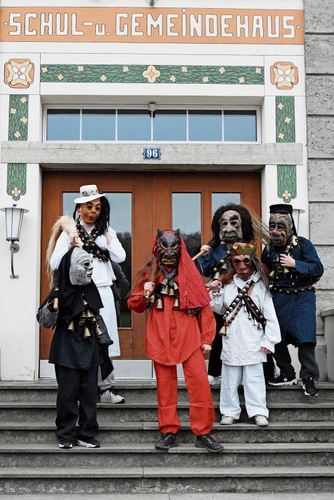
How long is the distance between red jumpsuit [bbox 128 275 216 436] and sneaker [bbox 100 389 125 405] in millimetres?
761

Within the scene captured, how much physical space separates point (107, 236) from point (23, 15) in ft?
10.6

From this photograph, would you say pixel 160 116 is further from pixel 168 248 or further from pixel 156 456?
pixel 156 456

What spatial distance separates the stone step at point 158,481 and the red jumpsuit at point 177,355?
373mm

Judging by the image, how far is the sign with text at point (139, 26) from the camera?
26.0 feet

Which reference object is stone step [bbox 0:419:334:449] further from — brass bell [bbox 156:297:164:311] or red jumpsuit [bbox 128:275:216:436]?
brass bell [bbox 156:297:164:311]

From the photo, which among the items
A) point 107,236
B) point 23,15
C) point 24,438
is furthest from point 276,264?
point 23,15

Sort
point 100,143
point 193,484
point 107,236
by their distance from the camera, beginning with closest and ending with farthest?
point 193,484 → point 107,236 → point 100,143

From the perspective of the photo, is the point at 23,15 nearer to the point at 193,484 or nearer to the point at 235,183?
the point at 235,183

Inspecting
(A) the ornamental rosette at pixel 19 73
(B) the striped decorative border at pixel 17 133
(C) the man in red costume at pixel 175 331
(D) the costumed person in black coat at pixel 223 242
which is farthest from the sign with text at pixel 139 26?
(C) the man in red costume at pixel 175 331

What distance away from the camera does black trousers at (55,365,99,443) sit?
5473 mm

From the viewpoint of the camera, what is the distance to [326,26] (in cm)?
803

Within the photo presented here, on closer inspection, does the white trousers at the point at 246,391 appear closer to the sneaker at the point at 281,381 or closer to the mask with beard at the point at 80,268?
the sneaker at the point at 281,381

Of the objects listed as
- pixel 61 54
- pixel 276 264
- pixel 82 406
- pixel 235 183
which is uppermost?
pixel 61 54

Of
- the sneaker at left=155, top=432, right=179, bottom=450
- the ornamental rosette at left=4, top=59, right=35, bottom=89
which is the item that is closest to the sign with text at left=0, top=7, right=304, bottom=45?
the ornamental rosette at left=4, top=59, right=35, bottom=89
